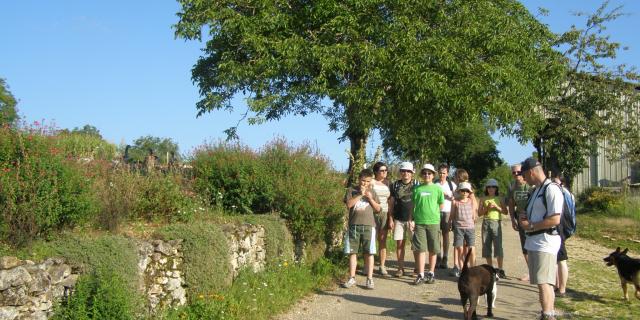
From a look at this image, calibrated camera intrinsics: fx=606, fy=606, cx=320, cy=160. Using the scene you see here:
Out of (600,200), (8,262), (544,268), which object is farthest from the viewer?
(600,200)

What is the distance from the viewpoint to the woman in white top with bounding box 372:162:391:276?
952cm

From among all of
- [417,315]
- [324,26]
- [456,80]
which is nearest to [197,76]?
[324,26]

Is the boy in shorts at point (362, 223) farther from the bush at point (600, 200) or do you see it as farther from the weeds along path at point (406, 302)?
the bush at point (600, 200)

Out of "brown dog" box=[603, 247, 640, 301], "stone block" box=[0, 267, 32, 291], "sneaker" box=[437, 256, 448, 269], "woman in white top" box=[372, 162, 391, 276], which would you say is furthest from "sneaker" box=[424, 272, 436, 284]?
"stone block" box=[0, 267, 32, 291]

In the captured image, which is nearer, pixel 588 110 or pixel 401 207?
pixel 401 207

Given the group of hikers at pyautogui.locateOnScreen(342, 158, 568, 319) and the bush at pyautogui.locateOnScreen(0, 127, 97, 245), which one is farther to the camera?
the group of hikers at pyautogui.locateOnScreen(342, 158, 568, 319)

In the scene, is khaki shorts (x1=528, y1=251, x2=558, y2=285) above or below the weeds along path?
above

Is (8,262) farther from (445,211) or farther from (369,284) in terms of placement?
(445,211)

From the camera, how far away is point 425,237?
9055mm

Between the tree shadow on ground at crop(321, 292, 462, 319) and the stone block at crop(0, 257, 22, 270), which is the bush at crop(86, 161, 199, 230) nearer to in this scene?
the stone block at crop(0, 257, 22, 270)

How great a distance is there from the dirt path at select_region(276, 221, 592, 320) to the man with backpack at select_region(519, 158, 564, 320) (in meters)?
0.86

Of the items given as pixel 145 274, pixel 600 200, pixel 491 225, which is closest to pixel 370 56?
pixel 491 225

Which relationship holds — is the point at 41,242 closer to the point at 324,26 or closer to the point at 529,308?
the point at 529,308

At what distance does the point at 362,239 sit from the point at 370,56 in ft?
18.5
